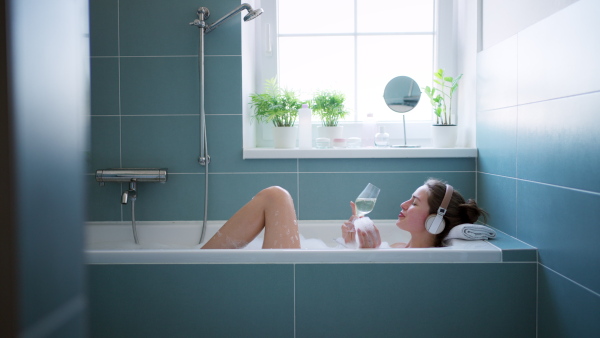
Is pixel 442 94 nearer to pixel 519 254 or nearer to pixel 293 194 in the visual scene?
pixel 293 194

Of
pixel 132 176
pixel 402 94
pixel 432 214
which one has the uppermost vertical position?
pixel 402 94

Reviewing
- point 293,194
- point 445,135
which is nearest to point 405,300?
point 293,194

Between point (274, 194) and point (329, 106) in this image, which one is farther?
point (329, 106)

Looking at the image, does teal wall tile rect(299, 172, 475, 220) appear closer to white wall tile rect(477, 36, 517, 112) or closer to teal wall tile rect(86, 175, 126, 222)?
white wall tile rect(477, 36, 517, 112)

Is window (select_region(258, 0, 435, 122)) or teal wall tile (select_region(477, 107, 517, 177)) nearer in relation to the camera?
teal wall tile (select_region(477, 107, 517, 177))

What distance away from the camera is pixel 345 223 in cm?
205

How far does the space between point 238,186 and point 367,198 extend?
0.80m

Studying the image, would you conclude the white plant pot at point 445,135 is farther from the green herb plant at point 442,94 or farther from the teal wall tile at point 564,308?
the teal wall tile at point 564,308

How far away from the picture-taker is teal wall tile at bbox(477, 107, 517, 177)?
203 centimetres

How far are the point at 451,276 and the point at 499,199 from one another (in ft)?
1.83

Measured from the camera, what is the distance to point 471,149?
8.14 ft

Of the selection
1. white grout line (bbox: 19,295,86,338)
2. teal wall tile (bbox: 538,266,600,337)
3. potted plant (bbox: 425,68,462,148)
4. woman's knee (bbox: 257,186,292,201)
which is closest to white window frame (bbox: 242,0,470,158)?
potted plant (bbox: 425,68,462,148)

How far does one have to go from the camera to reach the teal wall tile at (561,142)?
1.46m

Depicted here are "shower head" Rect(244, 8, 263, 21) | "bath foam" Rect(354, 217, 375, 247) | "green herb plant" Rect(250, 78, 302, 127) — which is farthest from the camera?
"green herb plant" Rect(250, 78, 302, 127)
